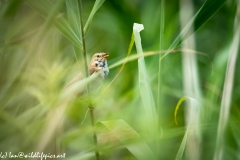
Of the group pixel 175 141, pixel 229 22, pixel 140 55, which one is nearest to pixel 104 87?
pixel 140 55

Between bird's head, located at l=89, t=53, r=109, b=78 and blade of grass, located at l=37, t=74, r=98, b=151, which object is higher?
bird's head, located at l=89, t=53, r=109, b=78

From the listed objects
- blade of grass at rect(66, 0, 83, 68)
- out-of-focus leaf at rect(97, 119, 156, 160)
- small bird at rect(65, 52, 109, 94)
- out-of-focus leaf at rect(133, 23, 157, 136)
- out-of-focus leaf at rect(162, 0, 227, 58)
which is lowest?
out-of-focus leaf at rect(97, 119, 156, 160)

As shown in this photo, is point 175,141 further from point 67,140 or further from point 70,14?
point 70,14

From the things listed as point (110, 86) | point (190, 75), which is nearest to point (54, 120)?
point (110, 86)

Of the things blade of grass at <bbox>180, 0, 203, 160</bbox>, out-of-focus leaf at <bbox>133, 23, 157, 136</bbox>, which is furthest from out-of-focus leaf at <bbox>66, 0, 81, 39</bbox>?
blade of grass at <bbox>180, 0, 203, 160</bbox>

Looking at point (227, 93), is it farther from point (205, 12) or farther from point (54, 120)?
point (54, 120)

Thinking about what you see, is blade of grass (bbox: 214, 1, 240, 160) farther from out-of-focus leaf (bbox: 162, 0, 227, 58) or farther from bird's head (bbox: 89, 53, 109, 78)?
bird's head (bbox: 89, 53, 109, 78)

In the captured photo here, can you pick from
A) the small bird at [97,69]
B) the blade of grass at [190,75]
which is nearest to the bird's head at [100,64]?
the small bird at [97,69]
